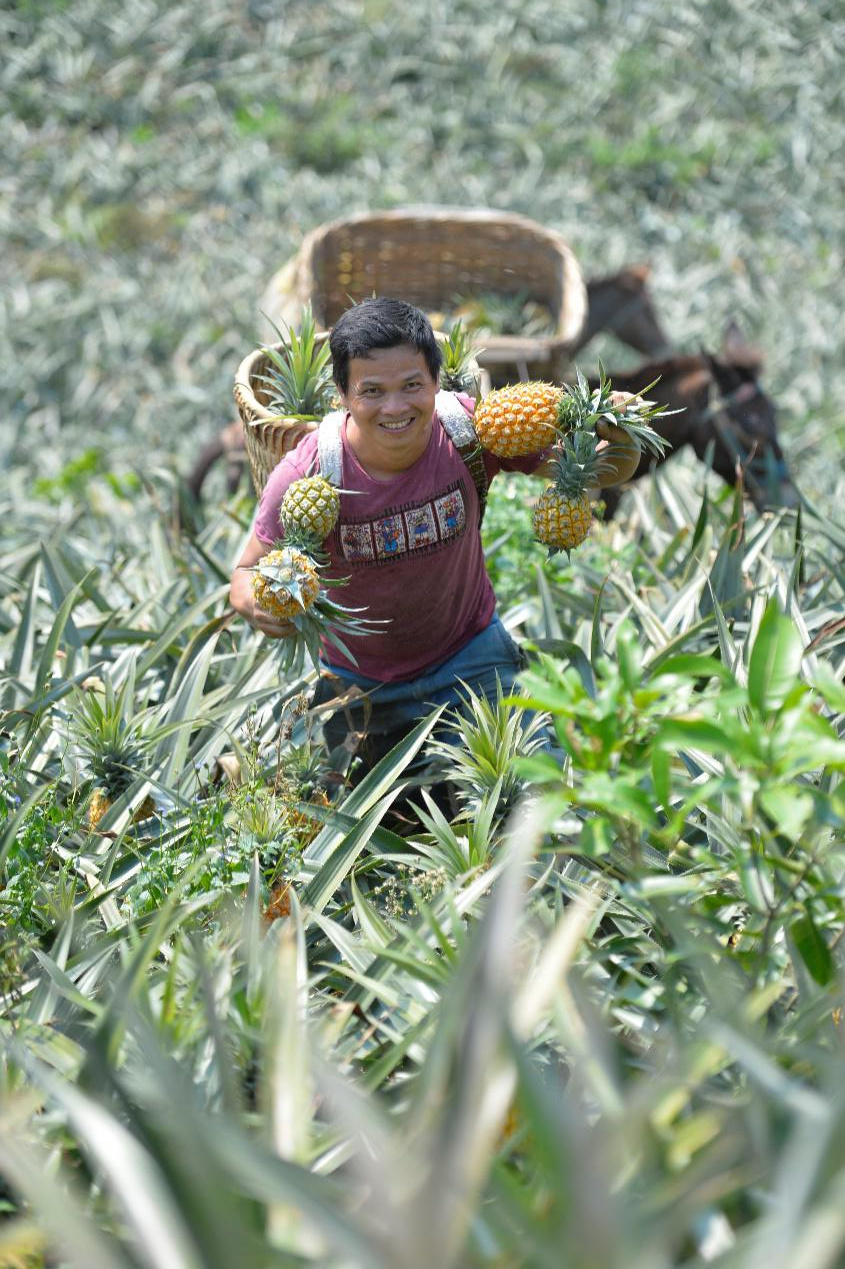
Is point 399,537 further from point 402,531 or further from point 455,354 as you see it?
point 455,354

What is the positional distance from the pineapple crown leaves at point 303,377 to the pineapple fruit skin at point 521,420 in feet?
1.36

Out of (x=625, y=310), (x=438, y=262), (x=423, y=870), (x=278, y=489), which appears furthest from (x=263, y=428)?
(x=625, y=310)

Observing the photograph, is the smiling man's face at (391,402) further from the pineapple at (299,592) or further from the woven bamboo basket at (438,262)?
the woven bamboo basket at (438,262)

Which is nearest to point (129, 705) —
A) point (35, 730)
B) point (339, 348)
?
point (35, 730)

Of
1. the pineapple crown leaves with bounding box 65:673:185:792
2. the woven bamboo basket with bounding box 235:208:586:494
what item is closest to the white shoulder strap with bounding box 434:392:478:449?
the pineapple crown leaves with bounding box 65:673:185:792

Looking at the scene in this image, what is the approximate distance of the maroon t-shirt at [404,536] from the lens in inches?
84.7

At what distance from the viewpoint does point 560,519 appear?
80.7 inches

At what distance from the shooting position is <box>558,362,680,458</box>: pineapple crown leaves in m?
2.01

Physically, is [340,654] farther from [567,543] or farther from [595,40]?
[595,40]

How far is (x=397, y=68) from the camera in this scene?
7.21 m

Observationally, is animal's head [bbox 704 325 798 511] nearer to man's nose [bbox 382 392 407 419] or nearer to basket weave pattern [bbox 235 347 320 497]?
basket weave pattern [bbox 235 347 320 497]

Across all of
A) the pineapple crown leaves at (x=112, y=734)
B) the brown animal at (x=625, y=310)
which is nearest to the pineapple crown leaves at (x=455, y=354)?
the pineapple crown leaves at (x=112, y=734)

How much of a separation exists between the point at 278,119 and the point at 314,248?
3.43 metres

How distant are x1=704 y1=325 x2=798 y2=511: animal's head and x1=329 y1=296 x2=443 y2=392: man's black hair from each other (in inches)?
67.3
